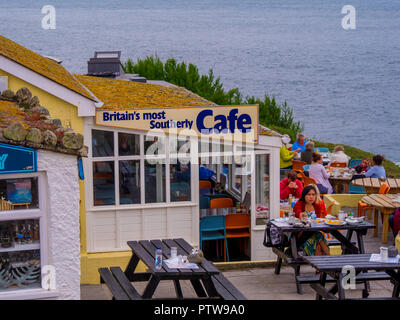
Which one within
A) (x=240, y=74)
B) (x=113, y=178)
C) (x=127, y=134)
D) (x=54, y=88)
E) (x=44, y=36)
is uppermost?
(x=44, y=36)

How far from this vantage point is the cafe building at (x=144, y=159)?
1052 cm

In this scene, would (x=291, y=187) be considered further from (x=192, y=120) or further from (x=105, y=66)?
(x=105, y=66)

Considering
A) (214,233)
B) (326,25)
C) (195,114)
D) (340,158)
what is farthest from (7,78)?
(326,25)

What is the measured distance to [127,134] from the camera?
1080 centimetres

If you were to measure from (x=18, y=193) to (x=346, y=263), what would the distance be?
4019mm

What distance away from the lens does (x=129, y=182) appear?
1095 centimetres

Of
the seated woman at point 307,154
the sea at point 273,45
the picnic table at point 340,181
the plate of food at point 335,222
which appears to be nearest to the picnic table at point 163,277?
the plate of food at point 335,222

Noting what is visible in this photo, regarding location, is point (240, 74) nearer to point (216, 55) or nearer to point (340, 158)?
point (216, 55)

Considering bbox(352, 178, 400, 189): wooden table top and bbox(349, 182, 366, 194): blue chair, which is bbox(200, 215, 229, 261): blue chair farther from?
bbox(349, 182, 366, 194): blue chair

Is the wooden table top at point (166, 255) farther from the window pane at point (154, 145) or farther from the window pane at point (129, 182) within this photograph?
the window pane at point (154, 145)

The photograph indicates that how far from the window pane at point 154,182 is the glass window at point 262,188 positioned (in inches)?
64.8

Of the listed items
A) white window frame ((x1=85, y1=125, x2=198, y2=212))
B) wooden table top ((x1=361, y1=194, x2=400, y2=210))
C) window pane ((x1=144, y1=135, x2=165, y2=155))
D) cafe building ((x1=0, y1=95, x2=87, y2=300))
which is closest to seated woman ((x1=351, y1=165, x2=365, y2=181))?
wooden table top ((x1=361, y1=194, x2=400, y2=210))

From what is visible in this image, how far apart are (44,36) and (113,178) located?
124694 millimetres

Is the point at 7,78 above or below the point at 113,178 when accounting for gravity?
above
